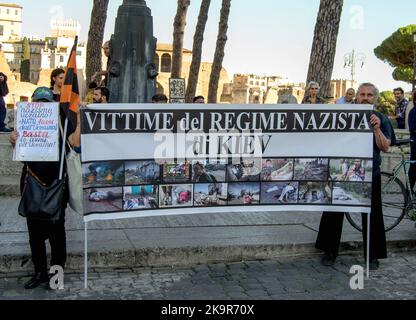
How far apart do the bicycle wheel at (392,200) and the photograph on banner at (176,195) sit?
248 centimetres

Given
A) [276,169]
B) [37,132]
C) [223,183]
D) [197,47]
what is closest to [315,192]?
[276,169]

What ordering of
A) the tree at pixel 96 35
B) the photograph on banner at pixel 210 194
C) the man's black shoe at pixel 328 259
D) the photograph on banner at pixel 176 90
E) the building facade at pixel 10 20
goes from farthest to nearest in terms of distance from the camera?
the building facade at pixel 10 20 < the tree at pixel 96 35 < the photograph on banner at pixel 176 90 < the man's black shoe at pixel 328 259 < the photograph on banner at pixel 210 194

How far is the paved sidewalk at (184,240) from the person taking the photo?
6.14m

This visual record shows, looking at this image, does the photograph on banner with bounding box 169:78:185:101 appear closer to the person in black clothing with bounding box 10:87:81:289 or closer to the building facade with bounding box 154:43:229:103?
the person in black clothing with bounding box 10:87:81:289

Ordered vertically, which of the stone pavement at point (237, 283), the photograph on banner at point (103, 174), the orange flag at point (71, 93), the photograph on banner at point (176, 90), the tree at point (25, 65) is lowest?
the stone pavement at point (237, 283)

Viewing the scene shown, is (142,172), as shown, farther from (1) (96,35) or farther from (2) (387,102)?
(2) (387,102)

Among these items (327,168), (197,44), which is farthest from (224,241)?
(197,44)

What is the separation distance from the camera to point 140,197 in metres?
5.51

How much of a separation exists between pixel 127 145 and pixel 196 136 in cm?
65

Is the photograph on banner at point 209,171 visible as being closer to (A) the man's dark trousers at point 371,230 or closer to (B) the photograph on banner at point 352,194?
(B) the photograph on banner at point 352,194

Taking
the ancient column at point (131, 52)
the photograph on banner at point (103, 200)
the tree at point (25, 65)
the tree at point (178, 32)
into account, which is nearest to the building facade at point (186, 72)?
the tree at point (25, 65)

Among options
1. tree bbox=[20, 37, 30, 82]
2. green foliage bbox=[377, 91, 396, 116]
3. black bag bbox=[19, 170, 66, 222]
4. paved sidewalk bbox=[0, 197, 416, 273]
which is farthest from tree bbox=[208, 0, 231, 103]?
tree bbox=[20, 37, 30, 82]

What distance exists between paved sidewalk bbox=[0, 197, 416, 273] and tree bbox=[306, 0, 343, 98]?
541cm

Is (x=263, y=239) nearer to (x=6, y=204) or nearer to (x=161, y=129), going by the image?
(x=161, y=129)
